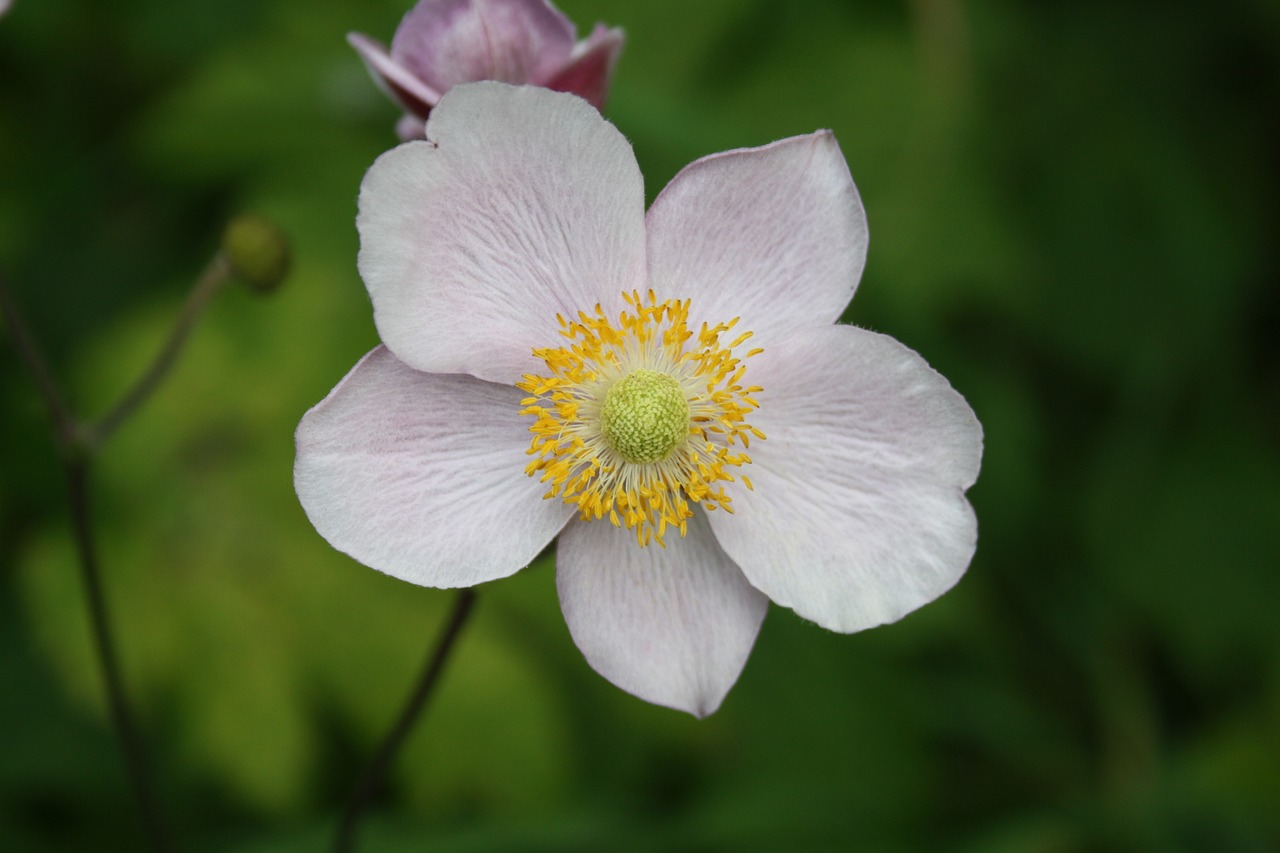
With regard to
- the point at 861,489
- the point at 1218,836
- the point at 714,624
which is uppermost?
the point at 861,489

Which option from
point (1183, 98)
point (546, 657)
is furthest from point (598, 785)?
point (1183, 98)

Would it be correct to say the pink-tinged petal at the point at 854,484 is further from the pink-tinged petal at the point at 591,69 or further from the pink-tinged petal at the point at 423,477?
the pink-tinged petal at the point at 591,69

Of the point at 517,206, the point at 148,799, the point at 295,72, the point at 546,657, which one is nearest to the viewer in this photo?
the point at 517,206

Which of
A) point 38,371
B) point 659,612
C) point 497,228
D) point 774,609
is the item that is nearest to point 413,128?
point 497,228

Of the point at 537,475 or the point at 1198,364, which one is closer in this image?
the point at 537,475

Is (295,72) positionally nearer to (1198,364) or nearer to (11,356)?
(11,356)

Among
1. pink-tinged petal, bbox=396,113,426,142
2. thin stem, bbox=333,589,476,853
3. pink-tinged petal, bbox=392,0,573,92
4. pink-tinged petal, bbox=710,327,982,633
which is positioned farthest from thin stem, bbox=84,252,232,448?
pink-tinged petal, bbox=710,327,982,633
